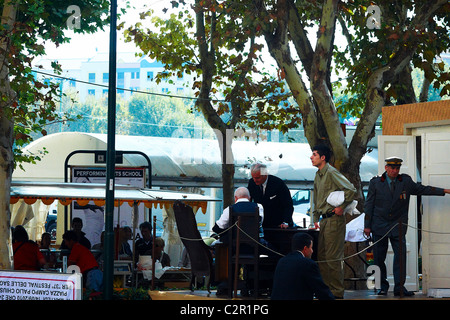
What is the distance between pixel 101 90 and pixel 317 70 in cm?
12827

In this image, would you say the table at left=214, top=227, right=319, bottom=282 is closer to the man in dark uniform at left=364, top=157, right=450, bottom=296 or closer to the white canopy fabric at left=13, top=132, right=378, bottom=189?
the man in dark uniform at left=364, top=157, right=450, bottom=296

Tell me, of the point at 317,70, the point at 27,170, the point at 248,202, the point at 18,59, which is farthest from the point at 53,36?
the point at 27,170

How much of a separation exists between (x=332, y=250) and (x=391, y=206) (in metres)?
1.23

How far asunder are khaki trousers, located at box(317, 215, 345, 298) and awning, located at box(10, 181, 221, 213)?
6.78m

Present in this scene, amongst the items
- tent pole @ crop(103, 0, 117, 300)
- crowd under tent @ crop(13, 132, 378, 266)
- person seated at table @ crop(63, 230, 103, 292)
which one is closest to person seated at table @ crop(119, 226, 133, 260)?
person seated at table @ crop(63, 230, 103, 292)

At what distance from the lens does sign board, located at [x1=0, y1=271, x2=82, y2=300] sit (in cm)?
984

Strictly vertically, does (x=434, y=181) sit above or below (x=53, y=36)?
below

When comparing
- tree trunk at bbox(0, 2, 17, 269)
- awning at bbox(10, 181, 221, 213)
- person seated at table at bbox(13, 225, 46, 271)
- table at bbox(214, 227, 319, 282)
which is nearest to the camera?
table at bbox(214, 227, 319, 282)

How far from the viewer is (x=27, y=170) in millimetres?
28938

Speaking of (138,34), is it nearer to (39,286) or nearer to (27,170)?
(27,170)

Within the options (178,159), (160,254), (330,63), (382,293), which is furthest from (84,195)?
(178,159)

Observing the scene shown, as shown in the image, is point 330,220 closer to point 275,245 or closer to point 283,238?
point 283,238

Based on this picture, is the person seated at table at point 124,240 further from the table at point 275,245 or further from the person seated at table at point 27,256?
the table at point 275,245
